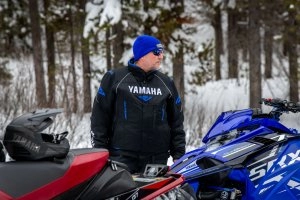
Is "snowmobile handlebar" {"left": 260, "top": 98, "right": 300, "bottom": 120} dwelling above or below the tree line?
below

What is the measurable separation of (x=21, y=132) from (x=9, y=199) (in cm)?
30

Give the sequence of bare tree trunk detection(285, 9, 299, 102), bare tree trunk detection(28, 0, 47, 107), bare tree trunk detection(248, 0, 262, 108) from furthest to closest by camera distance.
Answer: bare tree trunk detection(285, 9, 299, 102) < bare tree trunk detection(28, 0, 47, 107) < bare tree trunk detection(248, 0, 262, 108)

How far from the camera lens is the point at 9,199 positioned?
1952 millimetres

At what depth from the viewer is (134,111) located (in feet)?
12.0

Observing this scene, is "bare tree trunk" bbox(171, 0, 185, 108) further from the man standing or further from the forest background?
the man standing

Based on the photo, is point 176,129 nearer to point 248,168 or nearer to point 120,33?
point 248,168

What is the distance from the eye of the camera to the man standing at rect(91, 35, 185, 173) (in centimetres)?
365

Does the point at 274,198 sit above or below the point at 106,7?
below

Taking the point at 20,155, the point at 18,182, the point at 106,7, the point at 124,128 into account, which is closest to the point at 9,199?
the point at 18,182

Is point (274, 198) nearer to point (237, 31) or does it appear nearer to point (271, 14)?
point (271, 14)

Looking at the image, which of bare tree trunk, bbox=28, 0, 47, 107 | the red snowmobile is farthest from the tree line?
the red snowmobile

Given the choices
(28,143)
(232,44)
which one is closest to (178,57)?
(232,44)

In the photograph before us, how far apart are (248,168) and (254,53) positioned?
42.8 ft

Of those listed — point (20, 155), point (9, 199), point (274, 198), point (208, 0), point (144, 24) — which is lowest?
point (274, 198)
